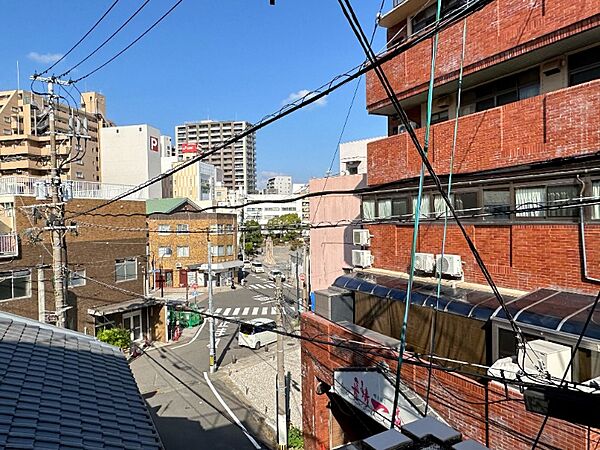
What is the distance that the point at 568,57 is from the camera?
21.9ft

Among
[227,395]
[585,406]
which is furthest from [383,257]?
[227,395]

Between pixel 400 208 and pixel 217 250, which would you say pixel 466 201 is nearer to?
pixel 400 208

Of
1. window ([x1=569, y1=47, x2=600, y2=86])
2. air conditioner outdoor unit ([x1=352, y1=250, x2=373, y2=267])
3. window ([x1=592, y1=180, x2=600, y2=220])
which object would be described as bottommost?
Result: air conditioner outdoor unit ([x1=352, y1=250, x2=373, y2=267])

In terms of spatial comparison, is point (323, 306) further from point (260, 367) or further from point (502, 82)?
point (260, 367)

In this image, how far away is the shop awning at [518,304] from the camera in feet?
16.6

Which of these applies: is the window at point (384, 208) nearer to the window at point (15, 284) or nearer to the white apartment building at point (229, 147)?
the window at point (15, 284)

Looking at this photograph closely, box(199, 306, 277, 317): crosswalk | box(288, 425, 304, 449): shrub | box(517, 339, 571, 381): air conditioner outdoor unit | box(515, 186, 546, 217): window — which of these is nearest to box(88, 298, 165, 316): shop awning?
box(288, 425, 304, 449): shrub

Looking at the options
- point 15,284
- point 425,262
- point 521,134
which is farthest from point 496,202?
point 15,284

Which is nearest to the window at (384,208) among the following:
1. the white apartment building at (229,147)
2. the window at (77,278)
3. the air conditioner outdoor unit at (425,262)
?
the air conditioner outdoor unit at (425,262)

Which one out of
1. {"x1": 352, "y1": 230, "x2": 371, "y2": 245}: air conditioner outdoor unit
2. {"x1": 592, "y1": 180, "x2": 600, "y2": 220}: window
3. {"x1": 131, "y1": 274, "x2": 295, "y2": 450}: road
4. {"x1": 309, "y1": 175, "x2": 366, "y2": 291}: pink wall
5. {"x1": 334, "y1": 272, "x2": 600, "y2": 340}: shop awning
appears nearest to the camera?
{"x1": 334, "y1": 272, "x2": 600, "y2": 340}: shop awning

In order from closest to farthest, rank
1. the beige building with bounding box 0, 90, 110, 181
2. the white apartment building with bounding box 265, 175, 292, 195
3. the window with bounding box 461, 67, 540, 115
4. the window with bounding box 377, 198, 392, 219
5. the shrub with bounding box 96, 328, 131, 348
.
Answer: the window with bounding box 461, 67, 540, 115 → the window with bounding box 377, 198, 392, 219 → the shrub with bounding box 96, 328, 131, 348 → the beige building with bounding box 0, 90, 110, 181 → the white apartment building with bounding box 265, 175, 292, 195

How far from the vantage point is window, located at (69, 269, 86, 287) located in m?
18.4

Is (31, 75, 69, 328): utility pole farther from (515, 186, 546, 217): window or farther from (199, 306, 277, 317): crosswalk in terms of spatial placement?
(199, 306, 277, 317): crosswalk

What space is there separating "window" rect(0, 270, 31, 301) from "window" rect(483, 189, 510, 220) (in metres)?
16.6
